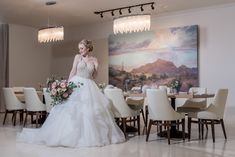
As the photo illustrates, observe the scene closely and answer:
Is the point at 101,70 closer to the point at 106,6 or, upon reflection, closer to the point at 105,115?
the point at 106,6

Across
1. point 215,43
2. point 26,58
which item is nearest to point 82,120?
point 215,43

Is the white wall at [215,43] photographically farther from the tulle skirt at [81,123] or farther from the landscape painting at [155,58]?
the tulle skirt at [81,123]

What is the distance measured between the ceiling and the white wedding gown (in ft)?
10.5

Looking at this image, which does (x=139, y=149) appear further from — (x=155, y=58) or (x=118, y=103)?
(x=155, y=58)

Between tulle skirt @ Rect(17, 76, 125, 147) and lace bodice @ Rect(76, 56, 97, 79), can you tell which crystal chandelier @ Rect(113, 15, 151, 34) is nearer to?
lace bodice @ Rect(76, 56, 97, 79)

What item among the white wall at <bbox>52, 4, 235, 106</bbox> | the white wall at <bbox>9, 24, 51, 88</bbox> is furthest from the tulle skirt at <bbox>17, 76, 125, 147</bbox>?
the white wall at <bbox>9, 24, 51, 88</bbox>

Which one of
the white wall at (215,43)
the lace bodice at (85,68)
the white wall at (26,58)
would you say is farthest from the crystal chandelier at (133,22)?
the white wall at (26,58)

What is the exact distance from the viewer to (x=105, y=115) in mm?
5645

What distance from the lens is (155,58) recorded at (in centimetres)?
988

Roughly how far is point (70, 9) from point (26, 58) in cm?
354

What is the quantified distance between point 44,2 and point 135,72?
3464 mm

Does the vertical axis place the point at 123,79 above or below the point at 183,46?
below

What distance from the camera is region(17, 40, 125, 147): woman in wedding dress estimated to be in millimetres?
5285

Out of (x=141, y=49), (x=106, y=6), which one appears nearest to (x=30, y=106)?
(x=106, y=6)
